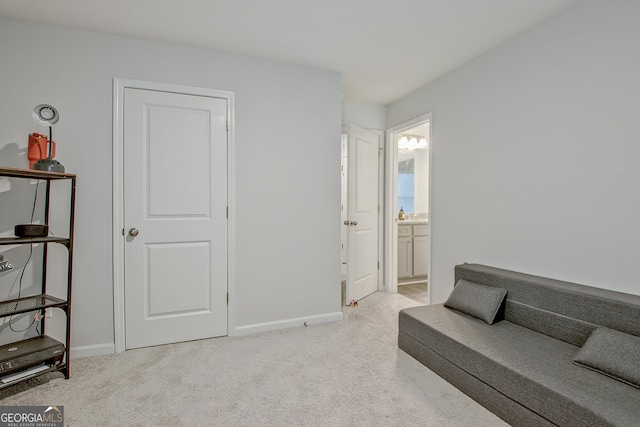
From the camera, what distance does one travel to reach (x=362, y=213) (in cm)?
382

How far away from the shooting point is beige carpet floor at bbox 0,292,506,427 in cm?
174

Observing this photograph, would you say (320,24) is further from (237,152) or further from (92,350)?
(92,350)

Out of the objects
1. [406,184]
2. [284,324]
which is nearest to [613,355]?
[284,324]

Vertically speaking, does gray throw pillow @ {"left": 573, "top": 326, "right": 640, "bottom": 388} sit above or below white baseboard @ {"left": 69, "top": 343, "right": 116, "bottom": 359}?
above

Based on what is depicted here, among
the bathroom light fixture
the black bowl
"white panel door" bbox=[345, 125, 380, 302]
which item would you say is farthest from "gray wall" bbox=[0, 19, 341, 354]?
the bathroom light fixture

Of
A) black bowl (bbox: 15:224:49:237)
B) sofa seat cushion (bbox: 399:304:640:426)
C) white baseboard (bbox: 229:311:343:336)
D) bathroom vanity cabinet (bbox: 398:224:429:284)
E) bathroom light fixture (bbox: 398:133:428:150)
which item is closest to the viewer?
sofa seat cushion (bbox: 399:304:640:426)

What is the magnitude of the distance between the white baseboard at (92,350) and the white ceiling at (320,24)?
239cm

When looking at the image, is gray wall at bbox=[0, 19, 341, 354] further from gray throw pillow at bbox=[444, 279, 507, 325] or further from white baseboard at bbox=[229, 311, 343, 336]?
gray throw pillow at bbox=[444, 279, 507, 325]

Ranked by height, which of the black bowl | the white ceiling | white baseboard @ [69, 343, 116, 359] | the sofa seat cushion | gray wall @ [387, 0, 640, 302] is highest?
the white ceiling

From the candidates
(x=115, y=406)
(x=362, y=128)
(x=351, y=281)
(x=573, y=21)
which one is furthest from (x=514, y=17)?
(x=115, y=406)

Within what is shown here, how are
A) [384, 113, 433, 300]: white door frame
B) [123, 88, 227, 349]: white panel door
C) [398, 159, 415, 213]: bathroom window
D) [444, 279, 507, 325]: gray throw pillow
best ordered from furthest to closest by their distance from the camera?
[398, 159, 415, 213]: bathroom window
[384, 113, 433, 300]: white door frame
[123, 88, 227, 349]: white panel door
[444, 279, 507, 325]: gray throw pillow

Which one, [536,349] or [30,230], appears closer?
[536,349]

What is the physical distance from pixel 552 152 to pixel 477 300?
3.85 feet

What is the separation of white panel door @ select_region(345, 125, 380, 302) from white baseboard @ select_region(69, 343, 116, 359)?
226cm
